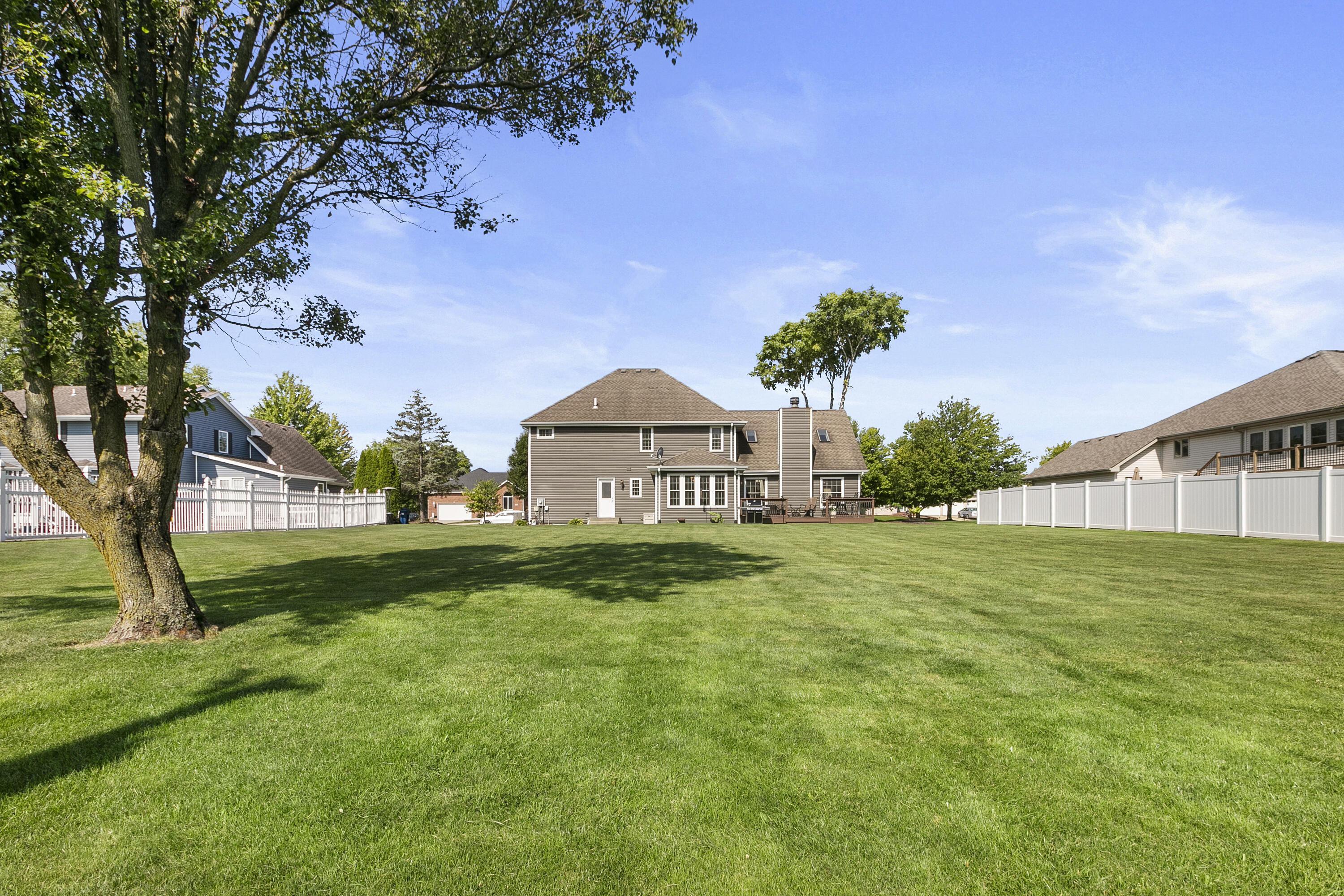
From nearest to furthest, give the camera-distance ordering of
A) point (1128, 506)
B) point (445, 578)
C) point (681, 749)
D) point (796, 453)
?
1. point (681, 749)
2. point (445, 578)
3. point (1128, 506)
4. point (796, 453)

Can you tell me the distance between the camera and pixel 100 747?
338cm

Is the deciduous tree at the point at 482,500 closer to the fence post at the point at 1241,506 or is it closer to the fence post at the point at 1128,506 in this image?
the fence post at the point at 1128,506

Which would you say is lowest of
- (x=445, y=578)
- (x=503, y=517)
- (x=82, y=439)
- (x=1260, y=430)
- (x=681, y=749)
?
(x=503, y=517)

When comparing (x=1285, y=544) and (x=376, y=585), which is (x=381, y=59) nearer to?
(x=376, y=585)

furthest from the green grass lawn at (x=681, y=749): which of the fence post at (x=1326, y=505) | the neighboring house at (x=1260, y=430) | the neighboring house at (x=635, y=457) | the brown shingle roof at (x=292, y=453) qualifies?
the brown shingle roof at (x=292, y=453)

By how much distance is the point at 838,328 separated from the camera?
46.6 meters

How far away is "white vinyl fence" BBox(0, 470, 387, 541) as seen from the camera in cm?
1544

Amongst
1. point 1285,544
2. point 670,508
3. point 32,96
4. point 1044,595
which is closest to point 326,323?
point 32,96

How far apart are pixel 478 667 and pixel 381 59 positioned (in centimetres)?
662

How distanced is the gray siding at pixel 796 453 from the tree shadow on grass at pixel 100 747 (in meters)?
31.5

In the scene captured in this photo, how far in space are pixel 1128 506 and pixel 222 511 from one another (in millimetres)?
27776

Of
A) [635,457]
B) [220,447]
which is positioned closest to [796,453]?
[635,457]

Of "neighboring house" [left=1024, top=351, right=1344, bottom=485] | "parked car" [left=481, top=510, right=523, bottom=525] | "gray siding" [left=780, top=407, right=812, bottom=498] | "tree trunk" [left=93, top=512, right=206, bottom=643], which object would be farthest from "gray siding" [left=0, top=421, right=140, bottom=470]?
"neighboring house" [left=1024, top=351, right=1344, bottom=485]

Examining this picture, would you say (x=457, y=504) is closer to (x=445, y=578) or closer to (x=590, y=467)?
(x=590, y=467)
